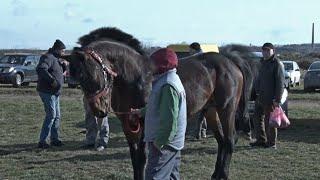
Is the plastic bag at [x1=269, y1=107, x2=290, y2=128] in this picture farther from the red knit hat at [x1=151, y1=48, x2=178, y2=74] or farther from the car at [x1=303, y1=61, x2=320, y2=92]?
the car at [x1=303, y1=61, x2=320, y2=92]

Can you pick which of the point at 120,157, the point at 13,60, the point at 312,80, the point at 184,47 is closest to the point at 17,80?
the point at 13,60

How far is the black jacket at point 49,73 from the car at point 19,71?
1925 centimetres

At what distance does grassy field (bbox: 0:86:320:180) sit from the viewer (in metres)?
9.33

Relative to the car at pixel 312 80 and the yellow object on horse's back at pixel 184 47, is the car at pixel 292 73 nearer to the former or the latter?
the car at pixel 312 80

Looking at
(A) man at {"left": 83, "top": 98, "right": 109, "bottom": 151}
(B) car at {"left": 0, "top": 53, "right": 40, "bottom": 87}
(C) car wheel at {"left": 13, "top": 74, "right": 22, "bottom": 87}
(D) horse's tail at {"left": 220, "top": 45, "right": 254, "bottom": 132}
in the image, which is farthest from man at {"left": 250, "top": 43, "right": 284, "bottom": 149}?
(C) car wheel at {"left": 13, "top": 74, "right": 22, "bottom": 87}

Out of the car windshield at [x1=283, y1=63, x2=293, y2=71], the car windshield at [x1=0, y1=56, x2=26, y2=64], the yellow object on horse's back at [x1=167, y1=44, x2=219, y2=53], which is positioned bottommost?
the car windshield at [x1=283, y1=63, x2=293, y2=71]

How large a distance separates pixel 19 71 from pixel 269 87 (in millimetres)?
21974

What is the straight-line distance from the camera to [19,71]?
31.4 m

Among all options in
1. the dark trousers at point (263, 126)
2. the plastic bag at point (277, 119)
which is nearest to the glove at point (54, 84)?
the dark trousers at point (263, 126)

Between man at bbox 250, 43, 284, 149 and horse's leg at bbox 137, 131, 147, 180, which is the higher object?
man at bbox 250, 43, 284, 149

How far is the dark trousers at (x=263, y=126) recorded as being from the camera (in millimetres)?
11820

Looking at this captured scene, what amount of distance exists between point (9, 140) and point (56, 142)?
1.38 metres

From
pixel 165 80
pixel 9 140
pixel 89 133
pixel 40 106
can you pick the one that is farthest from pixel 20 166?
pixel 40 106

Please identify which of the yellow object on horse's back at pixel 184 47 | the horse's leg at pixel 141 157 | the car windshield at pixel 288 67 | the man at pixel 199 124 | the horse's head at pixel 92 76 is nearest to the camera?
the horse's head at pixel 92 76
